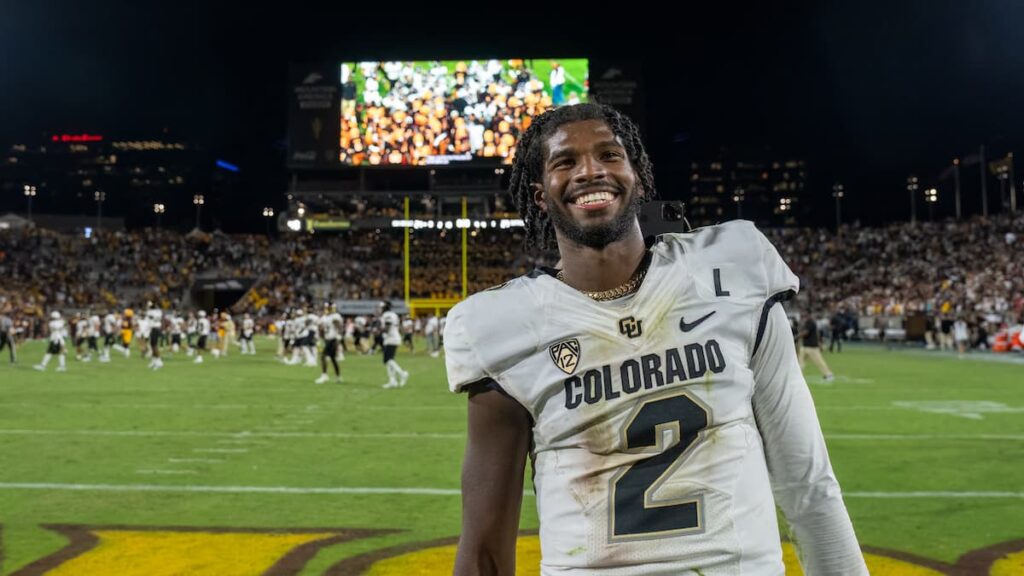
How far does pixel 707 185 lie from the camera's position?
17538 cm

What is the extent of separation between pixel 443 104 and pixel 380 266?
41.9ft

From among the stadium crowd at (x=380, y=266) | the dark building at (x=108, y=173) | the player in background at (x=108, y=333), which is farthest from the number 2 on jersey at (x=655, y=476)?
the dark building at (x=108, y=173)

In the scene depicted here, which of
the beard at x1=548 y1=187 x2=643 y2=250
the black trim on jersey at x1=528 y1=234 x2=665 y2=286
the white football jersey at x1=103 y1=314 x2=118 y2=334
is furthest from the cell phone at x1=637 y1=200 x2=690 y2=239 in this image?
the white football jersey at x1=103 y1=314 x2=118 y2=334

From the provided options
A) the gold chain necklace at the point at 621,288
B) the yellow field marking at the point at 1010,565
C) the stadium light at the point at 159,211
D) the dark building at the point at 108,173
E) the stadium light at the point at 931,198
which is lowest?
the yellow field marking at the point at 1010,565

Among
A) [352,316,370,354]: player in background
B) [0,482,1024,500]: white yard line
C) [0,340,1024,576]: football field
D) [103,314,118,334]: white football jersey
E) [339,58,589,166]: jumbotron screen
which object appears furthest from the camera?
[339,58,589,166]: jumbotron screen

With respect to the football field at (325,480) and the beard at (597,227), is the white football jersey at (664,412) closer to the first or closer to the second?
the beard at (597,227)

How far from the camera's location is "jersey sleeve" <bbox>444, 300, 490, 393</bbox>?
2.04 m

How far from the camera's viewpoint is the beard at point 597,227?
6.91 ft

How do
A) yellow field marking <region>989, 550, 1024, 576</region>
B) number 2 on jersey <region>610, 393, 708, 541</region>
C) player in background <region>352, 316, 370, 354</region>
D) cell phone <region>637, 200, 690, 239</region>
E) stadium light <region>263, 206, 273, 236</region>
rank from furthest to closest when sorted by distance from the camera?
1. stadium light <region>263, 206, 273, 236</region>
2. player in background <region>352, 316, 370, 354</region>
3. yellow field marking <region>989, 550, 1024, 576</region>
4. cell phone <region>637, 200, 690, 239</region>
5. number 2 on jersey <region>610, 393, 708, 541</region>

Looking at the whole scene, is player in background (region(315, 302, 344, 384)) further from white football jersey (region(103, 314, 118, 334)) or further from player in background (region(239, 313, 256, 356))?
player in background (region(239, 313, 256, 356))

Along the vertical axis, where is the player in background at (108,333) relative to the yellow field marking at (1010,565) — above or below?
above

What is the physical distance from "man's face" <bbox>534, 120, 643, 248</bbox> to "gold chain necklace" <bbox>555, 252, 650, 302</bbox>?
10cm

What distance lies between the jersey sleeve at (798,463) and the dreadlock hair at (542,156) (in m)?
0.59

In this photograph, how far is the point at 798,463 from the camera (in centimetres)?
204
